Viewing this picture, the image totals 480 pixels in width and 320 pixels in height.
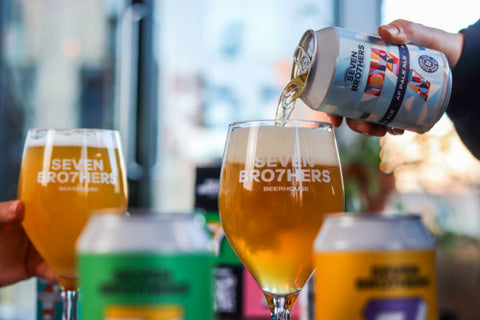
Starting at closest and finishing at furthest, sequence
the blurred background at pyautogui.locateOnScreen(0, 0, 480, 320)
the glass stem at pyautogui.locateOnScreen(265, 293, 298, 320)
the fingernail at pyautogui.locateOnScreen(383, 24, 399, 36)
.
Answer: the glass stem at pyautogui.locateOnScreen(265, 293, 298, 320) → the fingernail at pyautogui.locateOnScreen(383, 24, 399, 36) → the blurred background at pyautogui.locateOnScreen(0, 0, 480, 320)

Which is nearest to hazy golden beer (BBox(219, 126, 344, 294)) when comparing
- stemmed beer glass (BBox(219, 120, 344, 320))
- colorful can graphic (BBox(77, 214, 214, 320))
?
A: stemmed beer glass (BBox(219, 120, 344, 320))

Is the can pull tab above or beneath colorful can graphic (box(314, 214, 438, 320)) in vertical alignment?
above

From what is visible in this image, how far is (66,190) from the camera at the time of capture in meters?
0.72

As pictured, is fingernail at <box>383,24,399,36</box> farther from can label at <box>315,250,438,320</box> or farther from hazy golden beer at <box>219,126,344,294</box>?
can label at <box>315,250,438,320</box>

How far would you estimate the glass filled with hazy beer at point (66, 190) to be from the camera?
72cm

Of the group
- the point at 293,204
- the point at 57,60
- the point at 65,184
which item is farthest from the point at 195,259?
the point at 57,60

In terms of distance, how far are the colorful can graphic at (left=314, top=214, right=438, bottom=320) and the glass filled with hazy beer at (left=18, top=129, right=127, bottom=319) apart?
37 cm

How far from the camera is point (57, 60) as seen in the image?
3545 mm

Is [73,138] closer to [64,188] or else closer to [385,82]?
[64,188]

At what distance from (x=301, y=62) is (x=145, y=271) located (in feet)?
1.67

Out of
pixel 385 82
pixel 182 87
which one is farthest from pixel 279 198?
pixel 182 87

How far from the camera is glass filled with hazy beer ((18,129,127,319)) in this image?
0.72m

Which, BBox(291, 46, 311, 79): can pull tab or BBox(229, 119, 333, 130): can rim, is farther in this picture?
BBox(291, 46, 311, 79): can pull tab

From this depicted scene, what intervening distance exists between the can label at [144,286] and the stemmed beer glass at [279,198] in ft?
0.81
